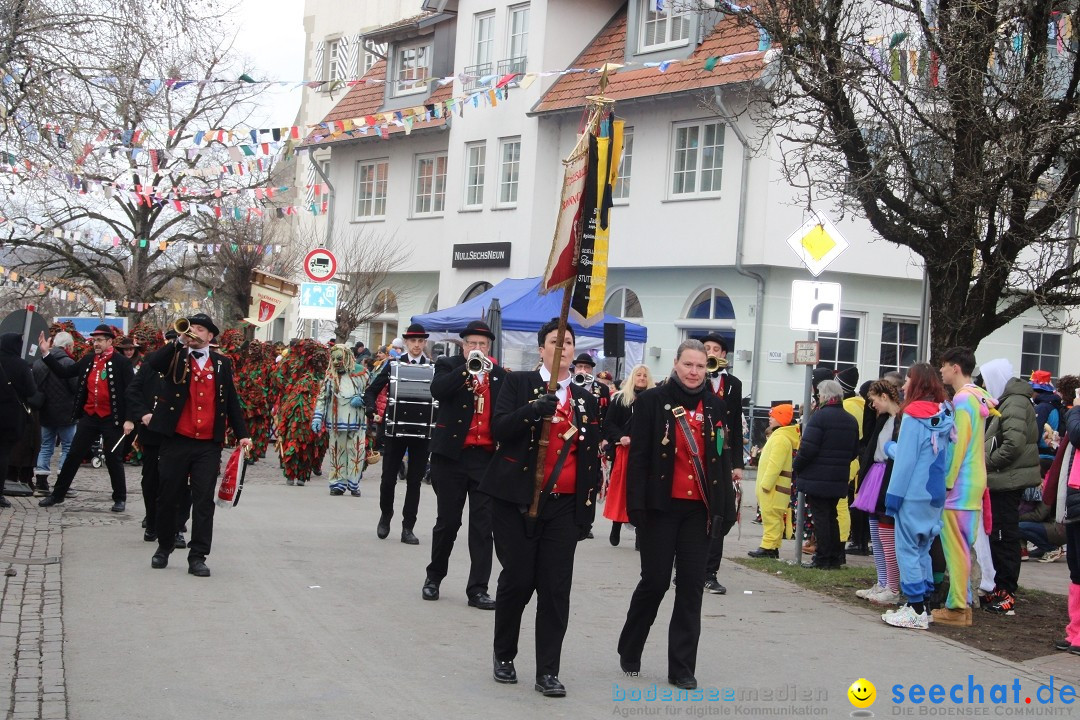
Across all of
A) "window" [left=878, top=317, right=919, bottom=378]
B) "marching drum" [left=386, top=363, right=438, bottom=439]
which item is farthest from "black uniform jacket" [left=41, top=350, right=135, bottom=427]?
"window" [left=878, top=317, right=919, bottom=378]

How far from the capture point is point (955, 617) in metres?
9.51

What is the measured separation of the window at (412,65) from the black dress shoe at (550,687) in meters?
30.9

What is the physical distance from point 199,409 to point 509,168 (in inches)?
915

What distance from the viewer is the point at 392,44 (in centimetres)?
3772

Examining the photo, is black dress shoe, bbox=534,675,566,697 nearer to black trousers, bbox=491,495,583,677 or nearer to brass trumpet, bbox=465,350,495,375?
black trousers, bbox=491,495,583,677

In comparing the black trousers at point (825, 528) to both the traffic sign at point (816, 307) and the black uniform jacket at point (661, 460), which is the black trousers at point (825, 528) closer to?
the traffic sign at point (816, 307)

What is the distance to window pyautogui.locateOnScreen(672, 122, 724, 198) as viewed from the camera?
2777 centimetres

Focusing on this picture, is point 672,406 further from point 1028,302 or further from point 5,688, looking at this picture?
point 1028,302

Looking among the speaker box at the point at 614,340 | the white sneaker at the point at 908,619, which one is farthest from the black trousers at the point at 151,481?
the speaker box at the point at 614,340

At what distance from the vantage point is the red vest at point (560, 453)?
6844 millimetres

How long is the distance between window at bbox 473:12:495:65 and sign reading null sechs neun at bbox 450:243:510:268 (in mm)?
4737

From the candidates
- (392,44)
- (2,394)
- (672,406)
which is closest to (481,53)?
(392,44)

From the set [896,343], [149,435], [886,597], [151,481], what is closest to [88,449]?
[151,481]

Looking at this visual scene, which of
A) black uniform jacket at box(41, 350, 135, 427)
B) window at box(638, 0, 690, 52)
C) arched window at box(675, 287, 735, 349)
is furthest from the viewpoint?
window at box(638, 0, 690, 52)
